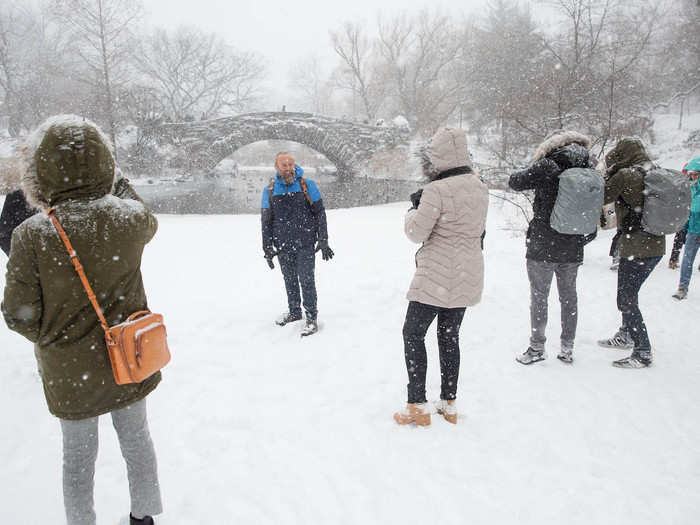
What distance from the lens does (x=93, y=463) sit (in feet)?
5.06

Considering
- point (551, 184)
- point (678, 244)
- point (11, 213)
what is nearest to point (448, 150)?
point (551, 184)

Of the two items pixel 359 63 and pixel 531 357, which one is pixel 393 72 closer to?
pixel 359 63

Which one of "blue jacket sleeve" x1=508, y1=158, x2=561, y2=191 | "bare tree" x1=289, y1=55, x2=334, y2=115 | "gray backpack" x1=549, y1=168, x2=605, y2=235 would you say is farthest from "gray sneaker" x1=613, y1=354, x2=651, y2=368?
"bare tree" x1=289, y1=55, x2=334, y2=115

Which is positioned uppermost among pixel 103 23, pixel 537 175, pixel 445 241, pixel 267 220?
pixel 103 23

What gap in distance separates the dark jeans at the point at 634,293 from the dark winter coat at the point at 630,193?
7cm

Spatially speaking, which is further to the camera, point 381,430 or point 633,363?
point 633,363

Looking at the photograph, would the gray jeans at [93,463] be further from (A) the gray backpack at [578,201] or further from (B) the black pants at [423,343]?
(A) the gray backpack at [578,201]

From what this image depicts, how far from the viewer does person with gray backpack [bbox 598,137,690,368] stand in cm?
268

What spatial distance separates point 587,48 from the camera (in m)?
17.5

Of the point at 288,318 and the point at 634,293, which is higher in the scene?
the point at 634,293

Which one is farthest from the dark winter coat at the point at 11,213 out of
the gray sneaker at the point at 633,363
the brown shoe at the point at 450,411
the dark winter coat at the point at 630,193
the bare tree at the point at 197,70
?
the bare tree at the point at 197,70

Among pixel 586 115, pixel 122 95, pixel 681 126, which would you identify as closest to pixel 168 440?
pixel 586 115

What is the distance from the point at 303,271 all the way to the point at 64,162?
248 cm

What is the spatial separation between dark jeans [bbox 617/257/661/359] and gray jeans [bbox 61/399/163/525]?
3135 mm
